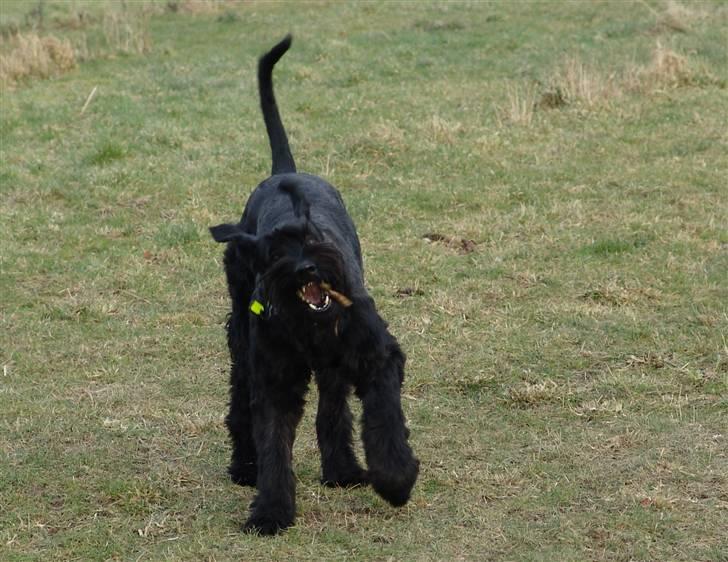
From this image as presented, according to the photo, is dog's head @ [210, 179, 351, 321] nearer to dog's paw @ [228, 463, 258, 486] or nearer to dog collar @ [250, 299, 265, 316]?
dog collar @ [250, 299, 265, 316]

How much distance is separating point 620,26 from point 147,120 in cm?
864

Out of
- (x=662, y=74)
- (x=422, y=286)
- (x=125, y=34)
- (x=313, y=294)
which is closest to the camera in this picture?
(x=313, y=294)

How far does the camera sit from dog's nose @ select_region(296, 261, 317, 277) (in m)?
4.69

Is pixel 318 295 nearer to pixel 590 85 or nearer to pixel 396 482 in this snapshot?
pixel 396 482

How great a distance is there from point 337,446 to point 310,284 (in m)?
1.38

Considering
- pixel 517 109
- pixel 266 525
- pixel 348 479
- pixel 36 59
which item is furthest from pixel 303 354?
pixel 36 59

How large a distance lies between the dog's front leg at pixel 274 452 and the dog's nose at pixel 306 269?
0.75 meters

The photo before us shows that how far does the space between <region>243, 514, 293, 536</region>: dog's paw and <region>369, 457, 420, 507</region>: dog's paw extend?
0.44m

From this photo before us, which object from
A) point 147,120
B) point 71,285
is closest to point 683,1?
point 147,120

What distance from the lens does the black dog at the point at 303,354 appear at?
4836 millimetres

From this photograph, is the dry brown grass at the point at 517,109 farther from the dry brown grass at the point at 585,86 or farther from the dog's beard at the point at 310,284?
the dog's beard at the point at 310,284

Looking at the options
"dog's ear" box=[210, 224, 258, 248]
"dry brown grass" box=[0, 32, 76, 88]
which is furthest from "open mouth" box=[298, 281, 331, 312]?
"dry brown grass" box=[0, 32, 76, 88]

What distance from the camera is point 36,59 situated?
1684 cm

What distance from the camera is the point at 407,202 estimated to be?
11.1m
